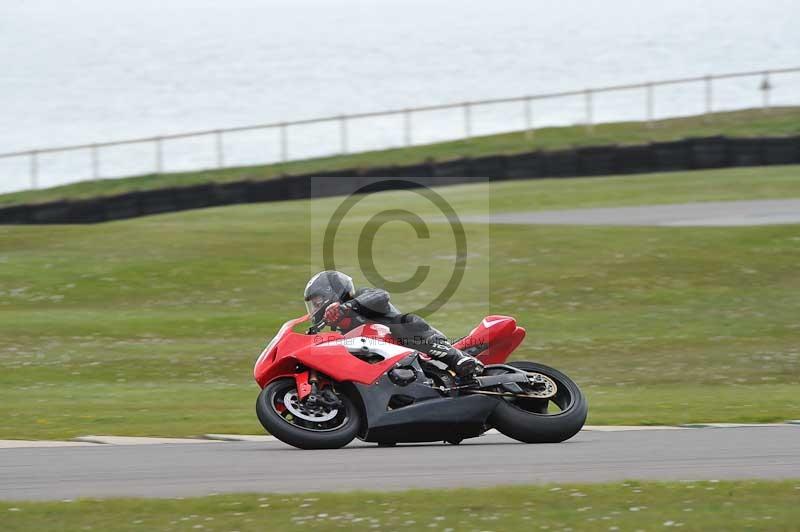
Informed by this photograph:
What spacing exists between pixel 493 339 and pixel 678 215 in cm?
1869

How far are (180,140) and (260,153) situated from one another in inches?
146

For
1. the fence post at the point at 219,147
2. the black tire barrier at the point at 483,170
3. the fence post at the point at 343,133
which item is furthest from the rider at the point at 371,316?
the fence post at the point at 343,133

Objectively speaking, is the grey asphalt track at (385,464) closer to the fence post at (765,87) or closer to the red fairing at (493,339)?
the red fairing at (493,339)

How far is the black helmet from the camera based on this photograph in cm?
1069

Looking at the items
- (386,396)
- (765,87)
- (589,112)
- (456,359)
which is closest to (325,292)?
(386,396)

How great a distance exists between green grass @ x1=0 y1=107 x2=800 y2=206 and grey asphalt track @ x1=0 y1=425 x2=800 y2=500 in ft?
87.0

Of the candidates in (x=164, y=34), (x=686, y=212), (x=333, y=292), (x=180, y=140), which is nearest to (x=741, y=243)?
(x=686, y=212)

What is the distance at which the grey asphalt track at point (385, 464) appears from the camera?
8906mm

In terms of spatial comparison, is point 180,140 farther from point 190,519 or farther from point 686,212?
point 190,519

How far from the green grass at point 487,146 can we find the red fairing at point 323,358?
26328mm

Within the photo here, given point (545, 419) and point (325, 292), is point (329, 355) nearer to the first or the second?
point (325, 292)

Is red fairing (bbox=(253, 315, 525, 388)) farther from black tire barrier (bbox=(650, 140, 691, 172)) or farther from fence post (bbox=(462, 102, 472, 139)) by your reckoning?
fence post (bbox=(462, 102, 472, 139))

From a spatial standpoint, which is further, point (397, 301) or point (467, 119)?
point (467, 119)

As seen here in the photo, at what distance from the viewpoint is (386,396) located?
10438 mm
